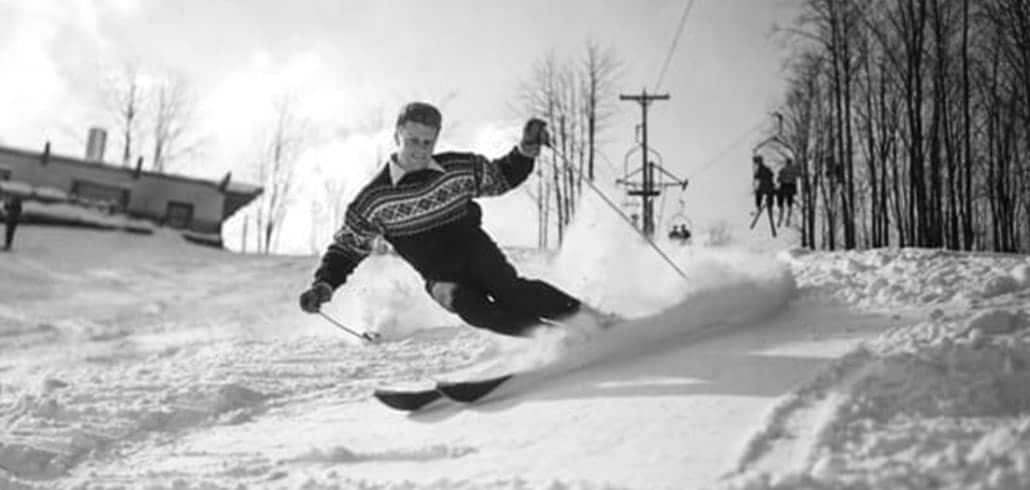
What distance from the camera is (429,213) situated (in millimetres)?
4172

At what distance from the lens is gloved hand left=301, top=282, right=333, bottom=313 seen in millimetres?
4184

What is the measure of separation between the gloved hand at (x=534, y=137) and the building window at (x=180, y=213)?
86.8ft

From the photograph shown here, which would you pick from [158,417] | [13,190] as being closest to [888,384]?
[158,417]

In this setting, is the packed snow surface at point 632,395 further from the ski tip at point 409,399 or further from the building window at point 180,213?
the building window at point 180,213

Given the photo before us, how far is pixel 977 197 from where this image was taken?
22688 millimetres

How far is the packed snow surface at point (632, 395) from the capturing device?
239 cm

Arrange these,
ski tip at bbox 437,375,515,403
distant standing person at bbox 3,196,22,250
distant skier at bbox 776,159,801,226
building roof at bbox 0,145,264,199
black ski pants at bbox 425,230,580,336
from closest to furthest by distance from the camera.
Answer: ski tip at bbox 437,375,515,403
black ski pants at bbox 425,230,580,336
distant skier at bbox 776,159,801,226
distant standing person at bbox 3,196,22,250
building roof at bbox 0,145,264,199

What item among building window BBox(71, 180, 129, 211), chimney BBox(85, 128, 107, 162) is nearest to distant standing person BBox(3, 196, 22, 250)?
building window BBox(71, 180, 129, 211)

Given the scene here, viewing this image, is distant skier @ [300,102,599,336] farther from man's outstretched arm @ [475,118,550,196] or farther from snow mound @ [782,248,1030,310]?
snow mound @ [782,248,1030,310]

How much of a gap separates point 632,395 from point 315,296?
198 centimetres

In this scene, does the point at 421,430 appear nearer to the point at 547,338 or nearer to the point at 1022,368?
the point at 547,338

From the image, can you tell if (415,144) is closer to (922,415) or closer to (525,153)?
(525,153)

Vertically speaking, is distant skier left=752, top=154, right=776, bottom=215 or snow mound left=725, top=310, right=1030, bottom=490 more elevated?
distant skier left=752, top=154, right=776, bottom=215

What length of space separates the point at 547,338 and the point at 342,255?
1.38 metres
